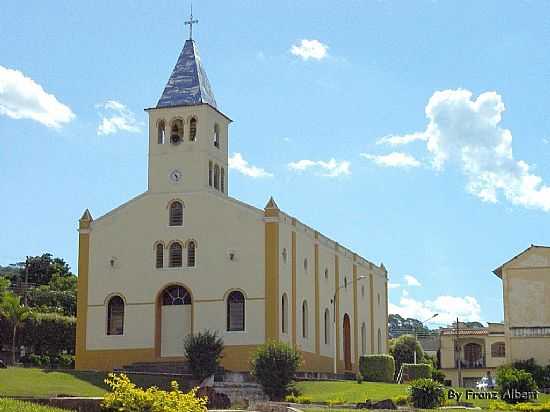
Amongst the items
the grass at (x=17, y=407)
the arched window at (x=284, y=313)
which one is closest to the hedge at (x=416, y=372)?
the arched window at (x=284, y=313)

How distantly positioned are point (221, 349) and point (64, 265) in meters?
53.7

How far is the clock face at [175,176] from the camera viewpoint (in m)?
54.4

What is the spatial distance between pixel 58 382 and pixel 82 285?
12.1m

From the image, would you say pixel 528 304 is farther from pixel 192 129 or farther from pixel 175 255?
pixel 192 129

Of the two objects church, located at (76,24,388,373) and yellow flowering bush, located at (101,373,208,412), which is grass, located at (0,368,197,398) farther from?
yellow flowering bush, located at (101,373,208,412)

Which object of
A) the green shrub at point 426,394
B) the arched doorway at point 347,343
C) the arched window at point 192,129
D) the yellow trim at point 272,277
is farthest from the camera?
the arched doorway at point 347,343

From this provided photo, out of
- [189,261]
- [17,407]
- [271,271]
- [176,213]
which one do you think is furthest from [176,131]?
[17,407]

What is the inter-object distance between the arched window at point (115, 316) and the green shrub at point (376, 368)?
1391 centimetres

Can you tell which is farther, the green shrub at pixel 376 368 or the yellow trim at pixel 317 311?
the yellow trim at pixel 317 311

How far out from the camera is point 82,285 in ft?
179

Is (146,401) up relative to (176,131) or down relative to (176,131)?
down

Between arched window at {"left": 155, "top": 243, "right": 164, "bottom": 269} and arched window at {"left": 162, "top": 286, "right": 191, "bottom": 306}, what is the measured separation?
1353mm

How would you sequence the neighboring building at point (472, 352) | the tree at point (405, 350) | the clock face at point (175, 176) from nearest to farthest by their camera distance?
the clock face at point (175, 176), the neighboring building at point (472, 352), the tree at point (405, 350)

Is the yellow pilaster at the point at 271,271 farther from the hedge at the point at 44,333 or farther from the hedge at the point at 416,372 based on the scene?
the hedge at the point at 44,333
